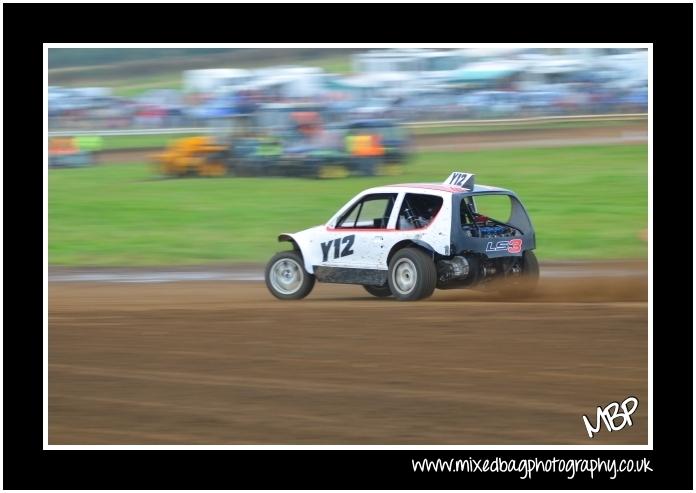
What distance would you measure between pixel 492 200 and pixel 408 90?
5.28 metres

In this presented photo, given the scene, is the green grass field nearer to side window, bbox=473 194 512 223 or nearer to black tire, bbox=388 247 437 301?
side window, bbox=473 194 512 223

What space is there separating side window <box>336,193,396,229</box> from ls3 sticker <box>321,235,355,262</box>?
0.21 m

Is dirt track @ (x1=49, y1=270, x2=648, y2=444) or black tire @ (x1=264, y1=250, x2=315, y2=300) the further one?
black tire @ (x1=264, y1=250, x2=315, y2=300)

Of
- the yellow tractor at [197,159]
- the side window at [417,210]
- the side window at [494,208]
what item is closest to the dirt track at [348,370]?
the side window at [417,210]

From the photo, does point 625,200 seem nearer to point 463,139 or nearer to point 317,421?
point 463,139

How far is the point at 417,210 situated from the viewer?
1345 centimetres

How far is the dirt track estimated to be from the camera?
8461 mm

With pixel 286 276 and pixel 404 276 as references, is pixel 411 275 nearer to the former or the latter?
pixel 404 276

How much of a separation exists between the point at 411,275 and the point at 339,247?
114cm

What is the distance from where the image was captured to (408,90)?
99.3 ft

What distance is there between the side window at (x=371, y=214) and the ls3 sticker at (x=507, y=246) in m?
1.35

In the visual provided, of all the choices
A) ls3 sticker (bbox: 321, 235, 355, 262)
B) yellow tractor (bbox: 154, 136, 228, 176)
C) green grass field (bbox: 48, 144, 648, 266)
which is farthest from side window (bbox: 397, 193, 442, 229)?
yellow tractor (bbox: 154, 136, 228, 176)

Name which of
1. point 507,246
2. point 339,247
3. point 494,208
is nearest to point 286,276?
point 339,247

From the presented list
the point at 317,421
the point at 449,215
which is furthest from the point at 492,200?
the point at 317,421
